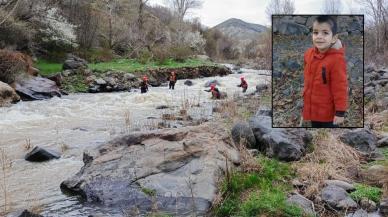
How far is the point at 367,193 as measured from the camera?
6.70 meters

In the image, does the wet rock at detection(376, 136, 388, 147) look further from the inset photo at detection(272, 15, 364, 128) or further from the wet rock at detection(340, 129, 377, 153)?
the inset photo at detection(272, 15, 364, 128)

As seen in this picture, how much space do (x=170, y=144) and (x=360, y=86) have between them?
4.16m

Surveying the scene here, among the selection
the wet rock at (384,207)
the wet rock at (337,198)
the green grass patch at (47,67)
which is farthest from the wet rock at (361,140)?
the green grass patch at (47,67)

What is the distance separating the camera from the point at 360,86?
4758 mm

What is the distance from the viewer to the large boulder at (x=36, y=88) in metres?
21.2

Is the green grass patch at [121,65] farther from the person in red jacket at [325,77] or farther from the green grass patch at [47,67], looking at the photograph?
the person in red jacket at [325,77]

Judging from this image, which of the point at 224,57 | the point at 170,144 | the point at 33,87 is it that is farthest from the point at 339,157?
the point at 224,57

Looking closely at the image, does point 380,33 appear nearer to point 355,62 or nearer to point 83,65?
point 83,65

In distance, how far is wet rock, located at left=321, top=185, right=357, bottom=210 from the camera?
636 cm

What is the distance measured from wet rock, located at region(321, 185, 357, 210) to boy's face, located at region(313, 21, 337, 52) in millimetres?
2583

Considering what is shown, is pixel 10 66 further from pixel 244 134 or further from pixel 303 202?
pixel 303 202

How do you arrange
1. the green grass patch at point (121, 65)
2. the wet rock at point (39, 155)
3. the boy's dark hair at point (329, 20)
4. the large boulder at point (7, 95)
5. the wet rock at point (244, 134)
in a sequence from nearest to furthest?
1. the boy's dark hair at point (329, 20)
2. the wet rock at point (244, 134)
3. the wet rock at point (39, 155)
4. the large boulder at point (7, 95)
5. the green grass patch at point (121, 65)

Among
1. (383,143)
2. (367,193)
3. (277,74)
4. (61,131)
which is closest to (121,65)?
(61,131)

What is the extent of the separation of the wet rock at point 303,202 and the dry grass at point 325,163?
0.99 feet
